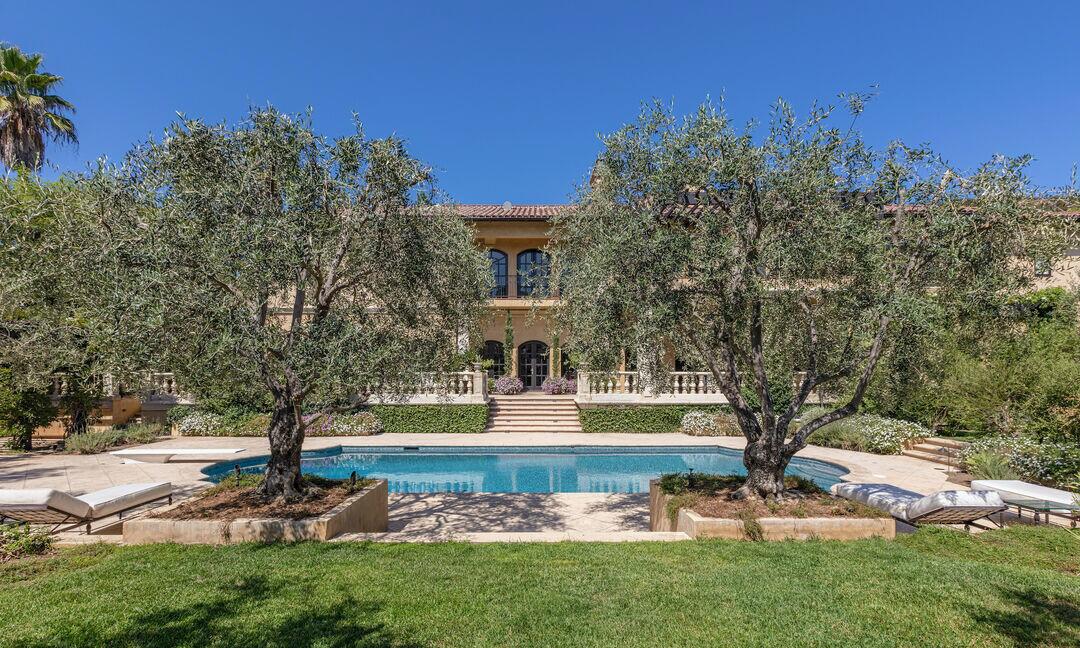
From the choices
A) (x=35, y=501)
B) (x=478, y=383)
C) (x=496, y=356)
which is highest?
(x=496, y=356)

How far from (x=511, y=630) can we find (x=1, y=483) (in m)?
11.9

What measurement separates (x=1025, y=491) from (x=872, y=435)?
23.7 ft

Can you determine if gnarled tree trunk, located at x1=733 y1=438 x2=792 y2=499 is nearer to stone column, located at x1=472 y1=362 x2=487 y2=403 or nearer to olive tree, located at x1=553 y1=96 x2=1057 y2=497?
olive tree, located at x1=553 y1=96 x2=1057 y2=497

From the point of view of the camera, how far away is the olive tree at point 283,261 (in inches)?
225

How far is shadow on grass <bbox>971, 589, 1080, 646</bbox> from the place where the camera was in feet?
13.1

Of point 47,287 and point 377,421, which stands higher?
point 47,287

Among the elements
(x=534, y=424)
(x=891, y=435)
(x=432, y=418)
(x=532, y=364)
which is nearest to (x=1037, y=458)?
(x=891, y=435)

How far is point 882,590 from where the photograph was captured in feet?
16.0

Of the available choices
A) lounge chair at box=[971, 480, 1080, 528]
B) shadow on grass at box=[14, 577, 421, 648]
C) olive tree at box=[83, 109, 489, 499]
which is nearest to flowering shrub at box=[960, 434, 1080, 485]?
lounge chair at box=[971, 480, 1080, 528]

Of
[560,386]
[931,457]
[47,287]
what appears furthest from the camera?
[560,386]

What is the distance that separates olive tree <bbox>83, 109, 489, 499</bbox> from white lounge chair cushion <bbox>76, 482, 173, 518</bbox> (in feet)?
6.91

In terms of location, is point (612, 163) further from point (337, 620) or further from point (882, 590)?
point (337, 620)

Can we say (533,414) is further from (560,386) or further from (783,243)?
(783,243)

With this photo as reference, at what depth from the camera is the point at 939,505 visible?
6773mm
